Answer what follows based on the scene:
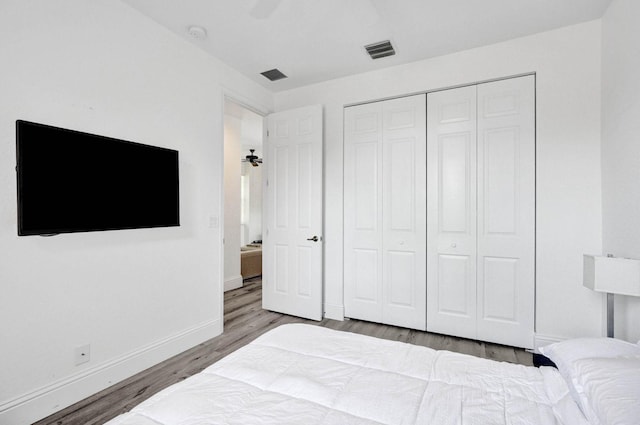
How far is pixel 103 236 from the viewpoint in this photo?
7.06 feet

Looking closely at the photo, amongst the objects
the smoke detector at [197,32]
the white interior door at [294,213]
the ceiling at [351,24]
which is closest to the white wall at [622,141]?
the ceiling at [351,24]

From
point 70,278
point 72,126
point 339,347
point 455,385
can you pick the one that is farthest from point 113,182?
point 455,385

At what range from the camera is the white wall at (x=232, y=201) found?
Result: 4.81 m

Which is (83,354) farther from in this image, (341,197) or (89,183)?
(341,197)

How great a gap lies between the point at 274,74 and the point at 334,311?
2.78m

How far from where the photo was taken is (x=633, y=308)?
207cm

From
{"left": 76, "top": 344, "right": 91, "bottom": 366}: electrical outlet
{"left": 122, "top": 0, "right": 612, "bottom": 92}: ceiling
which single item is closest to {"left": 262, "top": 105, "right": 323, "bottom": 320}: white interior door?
{"left": 122, "top": 0, "right": 612, "bottom": 92}: ceiling

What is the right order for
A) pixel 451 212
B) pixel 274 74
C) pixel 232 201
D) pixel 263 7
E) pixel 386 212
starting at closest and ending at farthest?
pixel 263 7, pixel 451 212, pixel 386 212, pixel 274 74, pixel 232 201

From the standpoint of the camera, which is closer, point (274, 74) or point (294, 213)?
point (274, 74)

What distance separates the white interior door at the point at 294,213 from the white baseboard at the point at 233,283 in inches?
45.0

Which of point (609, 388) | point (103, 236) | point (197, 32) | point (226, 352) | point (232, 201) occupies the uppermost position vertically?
point (197, 32)

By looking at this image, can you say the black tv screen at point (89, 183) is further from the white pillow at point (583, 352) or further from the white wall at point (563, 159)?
the white wall at point (563, 159)

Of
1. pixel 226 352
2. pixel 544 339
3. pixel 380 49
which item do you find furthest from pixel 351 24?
pixel 544 339

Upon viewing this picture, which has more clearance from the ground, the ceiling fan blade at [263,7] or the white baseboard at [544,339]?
the ceiling fan blade at [263,7]
